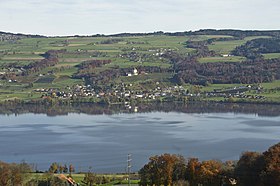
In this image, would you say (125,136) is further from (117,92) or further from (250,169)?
(117,92)

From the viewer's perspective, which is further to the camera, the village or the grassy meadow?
the grassy meadow

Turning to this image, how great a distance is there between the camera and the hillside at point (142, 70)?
2199 inches

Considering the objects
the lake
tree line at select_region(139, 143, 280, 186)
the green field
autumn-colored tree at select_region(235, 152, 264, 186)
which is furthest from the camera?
the green field

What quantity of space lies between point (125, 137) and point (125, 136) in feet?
1.24

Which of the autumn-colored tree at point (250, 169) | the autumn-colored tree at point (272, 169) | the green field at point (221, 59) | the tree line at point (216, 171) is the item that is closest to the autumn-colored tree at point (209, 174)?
the tree line at point (216, 171)

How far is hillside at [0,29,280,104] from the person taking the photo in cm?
5584

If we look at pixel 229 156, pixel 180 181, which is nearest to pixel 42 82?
pixel 229 156

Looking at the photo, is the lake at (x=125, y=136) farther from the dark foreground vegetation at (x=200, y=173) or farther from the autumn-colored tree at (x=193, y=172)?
the autumn-colored tree at (x=193, y=172)

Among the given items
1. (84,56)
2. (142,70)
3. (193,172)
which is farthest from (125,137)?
(84,56)

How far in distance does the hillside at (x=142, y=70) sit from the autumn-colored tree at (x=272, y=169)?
1325 inches

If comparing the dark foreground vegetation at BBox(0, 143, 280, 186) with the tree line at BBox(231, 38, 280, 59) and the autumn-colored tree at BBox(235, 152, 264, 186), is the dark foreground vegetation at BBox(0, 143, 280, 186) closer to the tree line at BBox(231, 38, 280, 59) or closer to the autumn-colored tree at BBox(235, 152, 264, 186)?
the autumn-colored tree at BBox(235, 152, 264, 186)

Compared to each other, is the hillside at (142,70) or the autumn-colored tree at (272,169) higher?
the hillside at (142,70)

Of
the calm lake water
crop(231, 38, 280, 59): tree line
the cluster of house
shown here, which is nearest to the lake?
the calm lake water

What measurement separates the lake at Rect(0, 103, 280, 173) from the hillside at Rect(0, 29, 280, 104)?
363 inches
